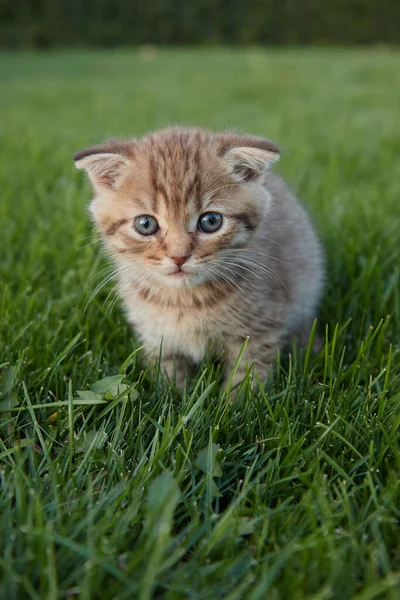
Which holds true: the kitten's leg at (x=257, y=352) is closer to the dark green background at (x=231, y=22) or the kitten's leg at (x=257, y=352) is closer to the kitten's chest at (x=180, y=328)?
the kitten's chest at (x=180, y=328)

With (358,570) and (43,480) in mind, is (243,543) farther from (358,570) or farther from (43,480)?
(43,480)

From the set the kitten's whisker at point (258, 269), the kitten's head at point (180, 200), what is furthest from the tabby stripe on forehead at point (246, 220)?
the kitten's whisker at point (258, 269)

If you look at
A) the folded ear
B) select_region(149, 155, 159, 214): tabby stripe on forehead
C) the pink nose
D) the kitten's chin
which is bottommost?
the kitten's chin

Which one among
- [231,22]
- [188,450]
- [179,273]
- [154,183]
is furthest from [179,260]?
[231,22]

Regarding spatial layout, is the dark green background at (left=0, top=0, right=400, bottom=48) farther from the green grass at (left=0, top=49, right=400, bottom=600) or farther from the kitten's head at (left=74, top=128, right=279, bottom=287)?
the kitten's head at (left=74, top=128, right=279, bottom=287)

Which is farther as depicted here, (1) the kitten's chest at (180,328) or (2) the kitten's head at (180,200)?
(1) the kitten's chest at (180,328)

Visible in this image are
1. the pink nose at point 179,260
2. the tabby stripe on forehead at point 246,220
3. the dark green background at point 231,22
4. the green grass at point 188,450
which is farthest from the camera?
the dark green background at point 231,22

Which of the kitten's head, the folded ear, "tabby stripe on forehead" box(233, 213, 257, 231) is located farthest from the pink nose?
the folded ear
